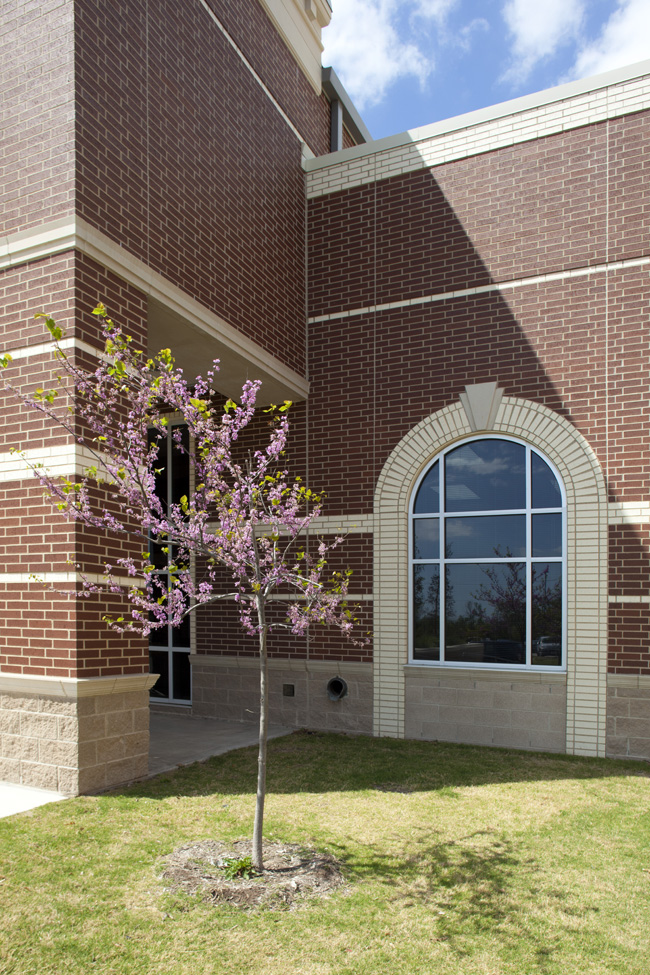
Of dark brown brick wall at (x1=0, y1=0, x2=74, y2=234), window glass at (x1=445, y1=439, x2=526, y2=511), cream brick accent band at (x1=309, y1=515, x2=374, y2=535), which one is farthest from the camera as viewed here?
cream brick accent band at (x1=309, y1=515, x2=374, y2=535)

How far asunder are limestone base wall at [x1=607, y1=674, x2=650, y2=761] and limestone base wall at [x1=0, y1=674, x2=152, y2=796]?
217 inches

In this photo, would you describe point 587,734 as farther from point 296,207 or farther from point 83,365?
point 296,207

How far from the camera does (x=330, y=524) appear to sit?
1061 cm

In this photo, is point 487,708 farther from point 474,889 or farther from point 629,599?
point 474,889

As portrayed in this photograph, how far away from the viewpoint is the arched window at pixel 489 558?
929 cm

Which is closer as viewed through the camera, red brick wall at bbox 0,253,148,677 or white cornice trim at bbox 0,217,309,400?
red brick wall at bbox 0,253,148,677

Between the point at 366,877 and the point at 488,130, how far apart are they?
9.38 meters

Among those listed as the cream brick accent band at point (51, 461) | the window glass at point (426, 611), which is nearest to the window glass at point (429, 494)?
the window glass at point (426, 611)

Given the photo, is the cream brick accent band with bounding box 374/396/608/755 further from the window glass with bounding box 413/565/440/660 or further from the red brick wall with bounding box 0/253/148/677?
the red brick wall with bounding box 0/253/148/677

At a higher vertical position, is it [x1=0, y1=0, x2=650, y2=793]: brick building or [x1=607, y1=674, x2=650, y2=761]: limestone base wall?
[x1=0, y1=0, x2=650, y2=793]: brick building

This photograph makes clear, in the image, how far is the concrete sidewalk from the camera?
645 cm

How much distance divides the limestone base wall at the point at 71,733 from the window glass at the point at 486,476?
16.1 ft

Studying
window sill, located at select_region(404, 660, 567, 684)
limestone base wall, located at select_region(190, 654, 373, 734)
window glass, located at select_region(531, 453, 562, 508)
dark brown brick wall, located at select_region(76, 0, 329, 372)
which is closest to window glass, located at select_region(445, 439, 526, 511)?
window glass, located at select_region(531, 453, 562, 508)

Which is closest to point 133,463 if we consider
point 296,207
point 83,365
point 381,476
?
point 83,365
